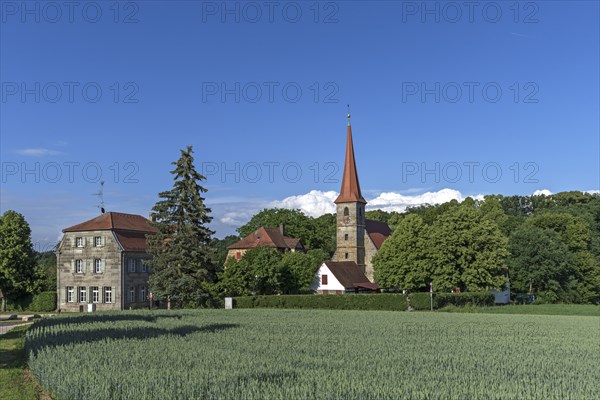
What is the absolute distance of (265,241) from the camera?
96312 mm

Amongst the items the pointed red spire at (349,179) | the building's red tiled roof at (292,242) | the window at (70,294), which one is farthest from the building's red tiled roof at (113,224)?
the building's red tiled roof at (292,242)

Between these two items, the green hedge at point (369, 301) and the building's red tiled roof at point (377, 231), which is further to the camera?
the building's red tiled roof at point (377, 231)

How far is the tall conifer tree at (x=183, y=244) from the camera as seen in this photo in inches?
2132

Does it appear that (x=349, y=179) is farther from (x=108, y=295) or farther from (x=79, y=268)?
(x=79, y=268)

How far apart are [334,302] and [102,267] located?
1047 inches

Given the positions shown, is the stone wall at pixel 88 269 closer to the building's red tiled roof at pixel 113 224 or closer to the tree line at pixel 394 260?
the building's red tiled roof at pixel 113 224

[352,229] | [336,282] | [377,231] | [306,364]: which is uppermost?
[352,229]

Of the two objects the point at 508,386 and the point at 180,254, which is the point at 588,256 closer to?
the point at 180,254

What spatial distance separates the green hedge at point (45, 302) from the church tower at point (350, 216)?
41.5 metres

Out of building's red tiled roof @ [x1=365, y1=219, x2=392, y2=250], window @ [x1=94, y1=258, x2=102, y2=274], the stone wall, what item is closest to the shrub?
the stone wall

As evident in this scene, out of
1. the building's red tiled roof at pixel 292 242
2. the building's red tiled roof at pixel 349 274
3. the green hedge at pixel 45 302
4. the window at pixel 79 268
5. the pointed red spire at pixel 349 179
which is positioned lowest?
the green hedge at pixel 45 302

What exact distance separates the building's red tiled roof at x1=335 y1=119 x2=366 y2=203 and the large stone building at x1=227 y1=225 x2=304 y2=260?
13.5 m

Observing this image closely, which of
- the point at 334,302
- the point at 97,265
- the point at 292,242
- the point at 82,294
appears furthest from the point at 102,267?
the point at 292,242

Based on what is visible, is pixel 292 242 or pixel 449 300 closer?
pixel 449 300
